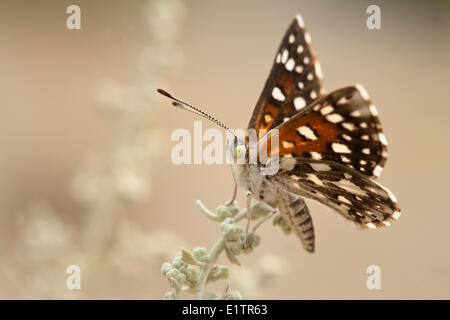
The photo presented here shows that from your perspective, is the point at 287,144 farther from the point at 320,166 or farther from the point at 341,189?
the point at 341,189

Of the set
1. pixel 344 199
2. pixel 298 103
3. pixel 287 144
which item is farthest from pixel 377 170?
pixel 298 103

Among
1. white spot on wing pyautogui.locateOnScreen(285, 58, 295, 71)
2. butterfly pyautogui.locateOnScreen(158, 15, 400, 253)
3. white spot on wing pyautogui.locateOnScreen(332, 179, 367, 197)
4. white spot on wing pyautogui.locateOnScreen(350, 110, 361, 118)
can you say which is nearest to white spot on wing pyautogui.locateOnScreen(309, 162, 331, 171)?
butterfly pyautogui.locateOnScreen(158, 15, 400, 253)

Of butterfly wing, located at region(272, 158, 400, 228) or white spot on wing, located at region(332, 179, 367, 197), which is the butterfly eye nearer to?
butterfly wing, located at region(272, 158, 400, 228)

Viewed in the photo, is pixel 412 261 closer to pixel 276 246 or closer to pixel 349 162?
pixel 276 246

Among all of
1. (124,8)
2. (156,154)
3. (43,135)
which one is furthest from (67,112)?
(156,154)

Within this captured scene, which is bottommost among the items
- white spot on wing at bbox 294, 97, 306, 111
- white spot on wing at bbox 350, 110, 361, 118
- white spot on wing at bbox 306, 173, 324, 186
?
white spot on wing at bbox 306, 173, 324, 186
